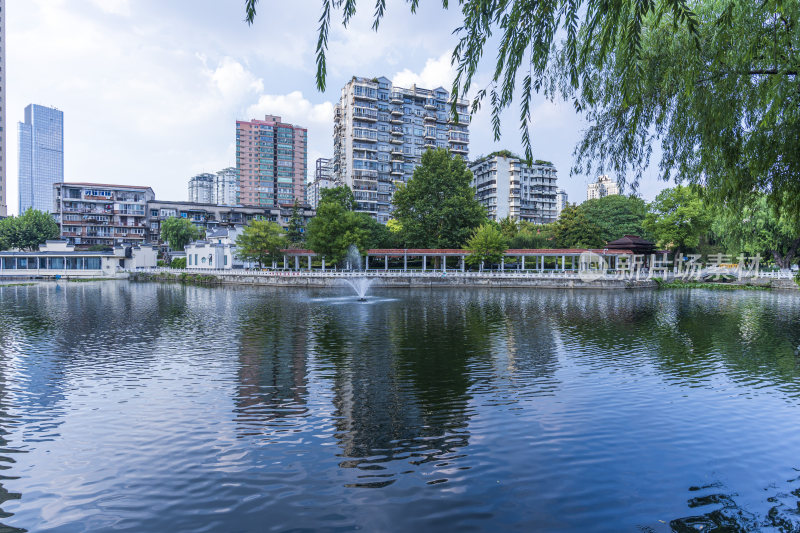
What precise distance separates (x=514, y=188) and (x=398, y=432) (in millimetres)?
99840

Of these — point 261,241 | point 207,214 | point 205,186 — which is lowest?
point 261,241

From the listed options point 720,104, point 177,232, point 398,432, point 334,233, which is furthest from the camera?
point 177,232

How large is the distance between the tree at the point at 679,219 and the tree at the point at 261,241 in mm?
51581

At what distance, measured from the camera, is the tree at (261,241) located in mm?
61250

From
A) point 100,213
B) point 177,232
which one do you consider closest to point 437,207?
point 177,232

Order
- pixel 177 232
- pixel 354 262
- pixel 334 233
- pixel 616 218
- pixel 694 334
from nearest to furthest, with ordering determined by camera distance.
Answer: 1. pixel 694 334
2. pixel 334 233
3. pixel 354 262
4. pixel 616 218
5. pixel 177 232

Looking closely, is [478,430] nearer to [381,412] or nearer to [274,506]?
[381,412]

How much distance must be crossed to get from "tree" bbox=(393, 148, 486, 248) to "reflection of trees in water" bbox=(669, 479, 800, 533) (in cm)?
5705

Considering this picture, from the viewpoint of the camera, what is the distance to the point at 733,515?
6691mm

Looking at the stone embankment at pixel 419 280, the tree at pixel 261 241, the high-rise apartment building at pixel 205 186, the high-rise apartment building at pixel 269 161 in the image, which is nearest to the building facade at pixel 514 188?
the stone embankment at pixel 419 280

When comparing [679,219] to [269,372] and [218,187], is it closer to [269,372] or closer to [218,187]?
[269,372]

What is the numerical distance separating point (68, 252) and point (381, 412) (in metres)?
76.6

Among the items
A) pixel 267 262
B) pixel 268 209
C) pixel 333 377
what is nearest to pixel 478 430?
pixel 333 377

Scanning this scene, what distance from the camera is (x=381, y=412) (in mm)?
11016
